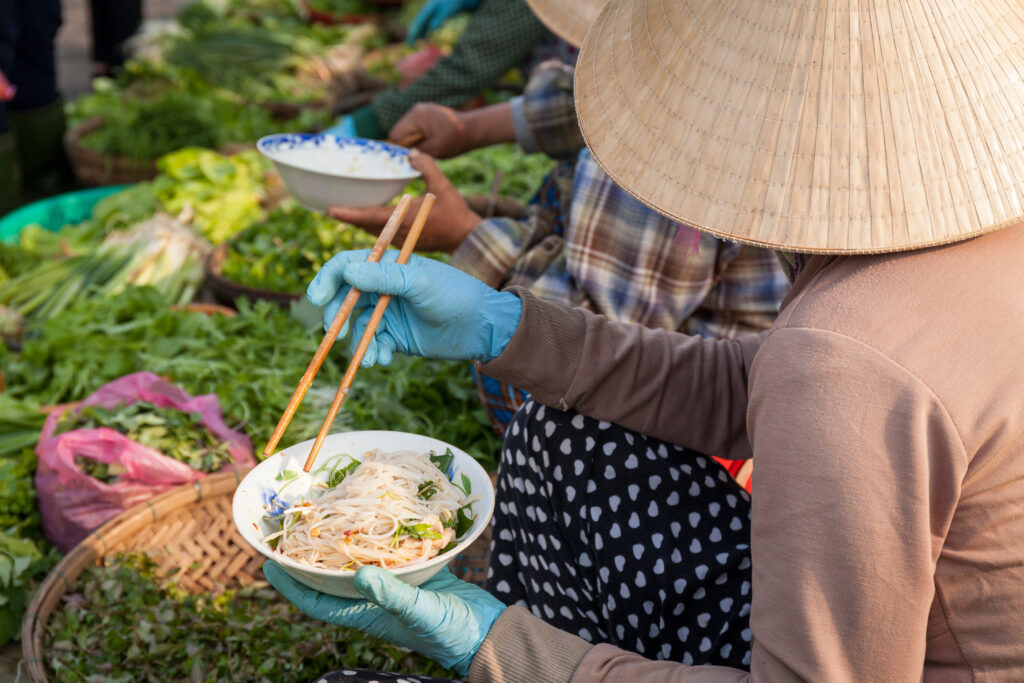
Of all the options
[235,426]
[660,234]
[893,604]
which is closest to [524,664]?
[893,604]

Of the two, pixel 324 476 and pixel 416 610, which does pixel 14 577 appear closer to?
pixel 324 476

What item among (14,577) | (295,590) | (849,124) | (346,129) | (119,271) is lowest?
(119,271)

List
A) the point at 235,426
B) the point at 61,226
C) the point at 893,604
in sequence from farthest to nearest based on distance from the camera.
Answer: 1. the point at 61,226
2. the point at 235,426
3. the point at 893,604

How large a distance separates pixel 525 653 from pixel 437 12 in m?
3.38

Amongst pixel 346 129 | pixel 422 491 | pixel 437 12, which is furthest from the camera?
pixel 437 12

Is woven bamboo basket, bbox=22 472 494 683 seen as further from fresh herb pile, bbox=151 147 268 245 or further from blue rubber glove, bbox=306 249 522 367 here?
fresh herb pile, bbox=151 147 268 245

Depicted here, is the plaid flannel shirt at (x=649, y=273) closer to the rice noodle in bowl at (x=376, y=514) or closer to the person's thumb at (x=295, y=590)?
the rice noodle in bowl at (x=376, y=514)

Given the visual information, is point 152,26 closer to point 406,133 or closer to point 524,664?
point 406,133

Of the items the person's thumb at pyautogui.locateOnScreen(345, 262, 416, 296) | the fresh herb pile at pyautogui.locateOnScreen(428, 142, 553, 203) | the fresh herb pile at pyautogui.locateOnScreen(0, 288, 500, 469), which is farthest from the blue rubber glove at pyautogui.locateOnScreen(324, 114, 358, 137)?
the person's thumb at pyautogui.locateOnScreen(345, 262, 416, 296)

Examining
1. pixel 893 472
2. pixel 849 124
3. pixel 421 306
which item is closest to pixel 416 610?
pixel 421 306

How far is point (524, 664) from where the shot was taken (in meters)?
1.33

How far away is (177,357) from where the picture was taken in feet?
8.93

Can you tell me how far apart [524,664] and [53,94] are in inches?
172

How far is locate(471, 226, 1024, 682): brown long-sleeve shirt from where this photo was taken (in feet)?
3.53
